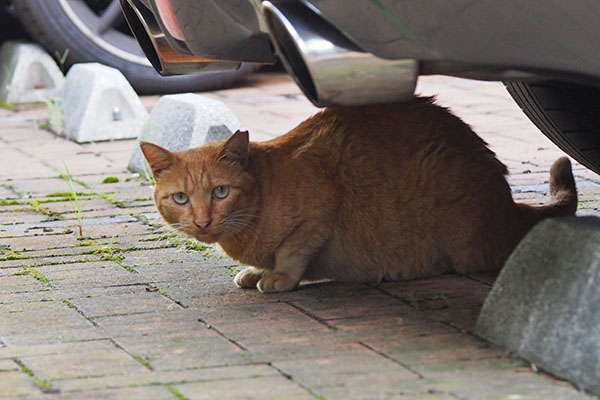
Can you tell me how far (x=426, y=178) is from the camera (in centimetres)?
345

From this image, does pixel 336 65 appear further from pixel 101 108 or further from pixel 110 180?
pixel 101 108

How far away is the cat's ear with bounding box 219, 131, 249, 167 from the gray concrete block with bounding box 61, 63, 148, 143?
3.23 metres

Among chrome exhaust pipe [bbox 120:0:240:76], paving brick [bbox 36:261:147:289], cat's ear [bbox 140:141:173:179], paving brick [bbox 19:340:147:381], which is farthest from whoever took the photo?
paving brick [bbox 36:261:147:289]

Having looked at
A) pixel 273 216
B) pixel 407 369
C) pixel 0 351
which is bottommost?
pixel 0 351

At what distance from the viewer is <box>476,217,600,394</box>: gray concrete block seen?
247 centimetres

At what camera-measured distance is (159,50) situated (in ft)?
11.1

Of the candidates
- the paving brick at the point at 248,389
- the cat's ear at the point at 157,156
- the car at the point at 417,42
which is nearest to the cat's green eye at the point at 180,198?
the cat's ear at the point at 157,156

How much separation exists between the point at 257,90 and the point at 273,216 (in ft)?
16.7

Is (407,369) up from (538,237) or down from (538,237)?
down

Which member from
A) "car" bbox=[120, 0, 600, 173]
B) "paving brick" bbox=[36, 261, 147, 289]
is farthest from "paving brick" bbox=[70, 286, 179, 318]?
"car" bbox=[120, 0, 600, 173]

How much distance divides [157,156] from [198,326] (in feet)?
2.25

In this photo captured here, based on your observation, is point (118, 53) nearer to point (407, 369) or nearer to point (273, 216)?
point (273, 216)

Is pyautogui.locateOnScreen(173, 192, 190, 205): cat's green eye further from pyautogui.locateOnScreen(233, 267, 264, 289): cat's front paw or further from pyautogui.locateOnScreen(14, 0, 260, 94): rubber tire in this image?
pyautogui.locateOnScreen(14, 0, 260, 94): rubber tire

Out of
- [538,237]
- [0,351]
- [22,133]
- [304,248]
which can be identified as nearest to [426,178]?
[304,248]
